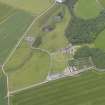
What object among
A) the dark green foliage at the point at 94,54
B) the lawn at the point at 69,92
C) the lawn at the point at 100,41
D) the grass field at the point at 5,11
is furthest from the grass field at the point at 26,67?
the grass field at the point at 5,11

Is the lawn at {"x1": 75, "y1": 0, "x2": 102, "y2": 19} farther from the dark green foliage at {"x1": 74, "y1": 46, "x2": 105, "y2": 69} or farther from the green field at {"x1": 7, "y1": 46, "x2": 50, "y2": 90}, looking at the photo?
the green field at {"x1": 7, "y1": 46, "x2": 50, "y2": 90}

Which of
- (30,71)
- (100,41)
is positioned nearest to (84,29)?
(100,41)

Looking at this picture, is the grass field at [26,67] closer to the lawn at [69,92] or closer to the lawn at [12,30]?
the lawn at [69,92]

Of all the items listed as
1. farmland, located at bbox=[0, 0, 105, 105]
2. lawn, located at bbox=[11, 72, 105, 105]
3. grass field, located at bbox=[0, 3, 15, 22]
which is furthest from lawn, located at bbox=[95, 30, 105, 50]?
grass field, located at bbox=[0, 3, 15, 22]

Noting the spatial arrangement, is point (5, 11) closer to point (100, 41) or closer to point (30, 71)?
point (30, 71)

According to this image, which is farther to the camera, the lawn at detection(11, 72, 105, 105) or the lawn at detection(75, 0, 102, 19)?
the lawn at detection(75, 0, 102, 19)

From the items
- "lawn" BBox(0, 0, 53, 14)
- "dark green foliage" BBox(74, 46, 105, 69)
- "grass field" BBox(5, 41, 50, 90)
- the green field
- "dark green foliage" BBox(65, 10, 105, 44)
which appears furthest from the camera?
"lawn" BBox(0, 0, 53, 14)

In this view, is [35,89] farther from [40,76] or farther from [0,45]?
[0,45]
